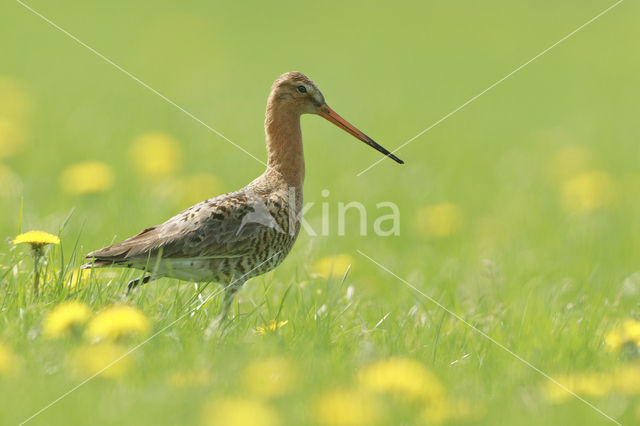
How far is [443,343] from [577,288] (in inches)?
102

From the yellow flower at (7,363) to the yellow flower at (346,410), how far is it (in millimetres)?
1408

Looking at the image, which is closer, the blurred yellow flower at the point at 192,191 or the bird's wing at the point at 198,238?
the bird's wing at the point at 198,238

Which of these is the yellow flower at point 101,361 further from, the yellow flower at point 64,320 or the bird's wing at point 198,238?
the bird's wing at point 198,238

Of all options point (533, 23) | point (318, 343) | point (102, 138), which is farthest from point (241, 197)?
point (533, 23)

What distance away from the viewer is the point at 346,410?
3594mm

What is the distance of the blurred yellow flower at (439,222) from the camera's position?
30.7 ft

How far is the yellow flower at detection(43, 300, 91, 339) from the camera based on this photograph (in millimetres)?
4324

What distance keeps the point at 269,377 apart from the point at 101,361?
78cm

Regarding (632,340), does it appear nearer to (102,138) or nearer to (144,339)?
(144,339)

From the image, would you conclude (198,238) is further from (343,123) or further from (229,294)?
(343,123)

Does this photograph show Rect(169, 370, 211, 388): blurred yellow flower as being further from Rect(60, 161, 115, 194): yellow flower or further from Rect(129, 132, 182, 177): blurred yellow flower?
Rect(129, 132, 182, 177): blurred yellow flower

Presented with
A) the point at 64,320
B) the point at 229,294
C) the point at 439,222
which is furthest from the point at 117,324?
the point at 439,222

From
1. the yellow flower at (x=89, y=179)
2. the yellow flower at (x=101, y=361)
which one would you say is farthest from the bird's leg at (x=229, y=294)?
the yellow flower at (x=89, y=179)

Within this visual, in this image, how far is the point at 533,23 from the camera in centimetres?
2272
